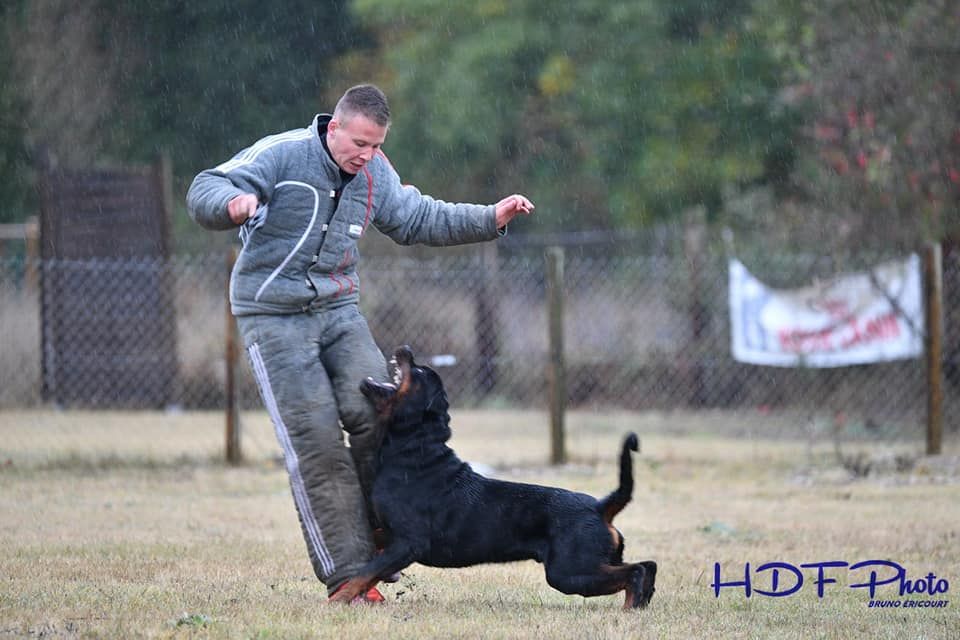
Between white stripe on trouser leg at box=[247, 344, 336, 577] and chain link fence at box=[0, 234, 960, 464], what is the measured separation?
6058 mm

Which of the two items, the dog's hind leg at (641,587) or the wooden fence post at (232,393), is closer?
the dog's hind leg at (641,587)

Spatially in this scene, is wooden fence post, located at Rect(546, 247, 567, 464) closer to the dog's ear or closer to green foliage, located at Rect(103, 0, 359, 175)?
the dog's ear

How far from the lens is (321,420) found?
491cm

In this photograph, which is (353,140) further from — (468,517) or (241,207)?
(468,517)

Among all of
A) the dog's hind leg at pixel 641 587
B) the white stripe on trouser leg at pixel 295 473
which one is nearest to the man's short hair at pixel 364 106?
the white stripe on trouser leg at pixel 295 473

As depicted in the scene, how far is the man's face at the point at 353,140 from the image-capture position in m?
4.83

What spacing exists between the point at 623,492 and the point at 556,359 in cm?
521

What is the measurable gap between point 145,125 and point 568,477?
59.0ft

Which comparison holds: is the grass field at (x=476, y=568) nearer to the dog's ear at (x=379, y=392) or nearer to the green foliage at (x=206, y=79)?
the dog's ear at (x=379, y=392)

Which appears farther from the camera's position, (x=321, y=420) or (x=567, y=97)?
(x=567, y=97)

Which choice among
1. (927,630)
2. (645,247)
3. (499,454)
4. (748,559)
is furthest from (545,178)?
(927,630)

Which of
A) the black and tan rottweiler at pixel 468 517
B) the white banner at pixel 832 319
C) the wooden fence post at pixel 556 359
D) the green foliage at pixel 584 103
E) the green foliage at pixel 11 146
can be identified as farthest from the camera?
the green foliage at pixel 11 146

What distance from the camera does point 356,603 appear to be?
4.86m

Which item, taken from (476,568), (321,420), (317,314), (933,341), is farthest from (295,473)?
(933,341)
